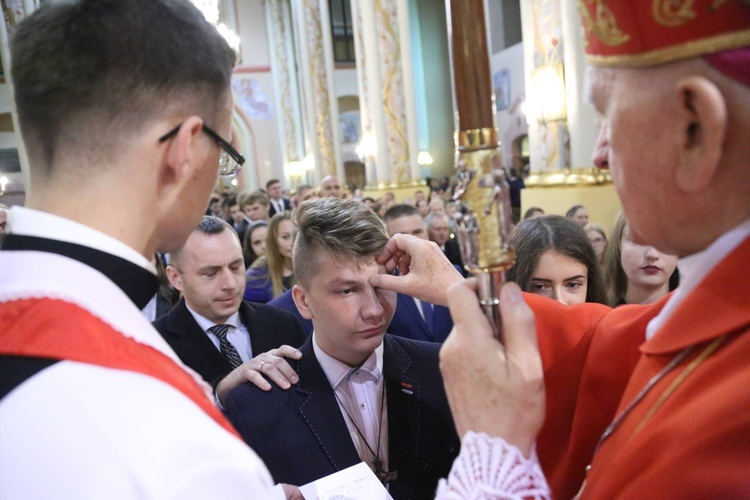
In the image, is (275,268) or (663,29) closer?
(663,29)

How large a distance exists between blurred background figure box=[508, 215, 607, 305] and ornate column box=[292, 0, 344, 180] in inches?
532

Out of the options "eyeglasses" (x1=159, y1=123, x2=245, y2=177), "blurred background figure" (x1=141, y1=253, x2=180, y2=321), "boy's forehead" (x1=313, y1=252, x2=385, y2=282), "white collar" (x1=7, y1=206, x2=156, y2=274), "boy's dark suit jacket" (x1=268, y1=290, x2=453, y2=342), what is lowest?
"boy's dark suit jacket" (x1=268, y1=290, x2=453, y2=342)

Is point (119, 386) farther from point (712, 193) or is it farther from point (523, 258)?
point (523, 258)

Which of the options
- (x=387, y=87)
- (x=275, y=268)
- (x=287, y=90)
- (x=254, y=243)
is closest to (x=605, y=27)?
(x=275, y=268)

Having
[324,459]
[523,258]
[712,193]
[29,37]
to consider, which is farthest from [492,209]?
[523,258]

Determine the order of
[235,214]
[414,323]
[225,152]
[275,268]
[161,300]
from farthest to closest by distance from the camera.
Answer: [235,214], [275,268], [161,300], [414,323], [225,152]

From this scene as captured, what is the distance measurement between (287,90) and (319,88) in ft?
13.9

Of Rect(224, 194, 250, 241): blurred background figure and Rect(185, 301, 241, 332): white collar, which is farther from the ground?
Rect(224, 194, 250, 241): blurred background figure

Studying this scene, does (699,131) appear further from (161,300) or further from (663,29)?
(161,300)

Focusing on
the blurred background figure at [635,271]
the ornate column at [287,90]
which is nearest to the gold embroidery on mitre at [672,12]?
the blurred background figure at [635,271]

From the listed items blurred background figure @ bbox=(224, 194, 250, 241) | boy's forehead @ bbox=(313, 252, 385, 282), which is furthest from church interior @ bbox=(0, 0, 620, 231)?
blurred background figure @ bbox=(224, 194, 250, 241)

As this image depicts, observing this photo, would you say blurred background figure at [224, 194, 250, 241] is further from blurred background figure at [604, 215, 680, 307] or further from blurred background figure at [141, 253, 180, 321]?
blurred background figure at [604, 215, 680, 307]

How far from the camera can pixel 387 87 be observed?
39.4 ft

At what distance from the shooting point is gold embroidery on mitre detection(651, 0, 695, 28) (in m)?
0.78
